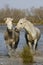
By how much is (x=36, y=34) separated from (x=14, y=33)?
148 cm

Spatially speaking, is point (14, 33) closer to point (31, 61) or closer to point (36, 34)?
point (36, 34)

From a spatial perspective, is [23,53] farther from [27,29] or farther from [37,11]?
[37,11]

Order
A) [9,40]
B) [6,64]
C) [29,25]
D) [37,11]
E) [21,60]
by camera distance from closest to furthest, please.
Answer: [6,64], [21,60], [9,40], [29,25], [37,11]

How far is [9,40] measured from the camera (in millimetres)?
13109

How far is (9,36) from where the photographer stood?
13125 millimetres

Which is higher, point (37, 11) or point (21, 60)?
point (21, 60)

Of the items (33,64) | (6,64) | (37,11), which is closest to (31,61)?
(33,64)

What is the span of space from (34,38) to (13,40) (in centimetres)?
131

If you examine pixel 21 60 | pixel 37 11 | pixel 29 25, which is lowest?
pixel 37 11

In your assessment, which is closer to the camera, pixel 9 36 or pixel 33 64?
pixel 33 64

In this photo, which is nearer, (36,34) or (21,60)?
(21,60)

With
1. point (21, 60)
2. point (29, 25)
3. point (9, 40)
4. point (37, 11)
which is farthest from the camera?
point (37, 11)

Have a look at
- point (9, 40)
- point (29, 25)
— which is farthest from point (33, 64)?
point (29, 25)

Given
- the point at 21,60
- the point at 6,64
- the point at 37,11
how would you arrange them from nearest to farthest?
1. the point at 6,64
2. the point at 21,60
3. the point at 37,11
